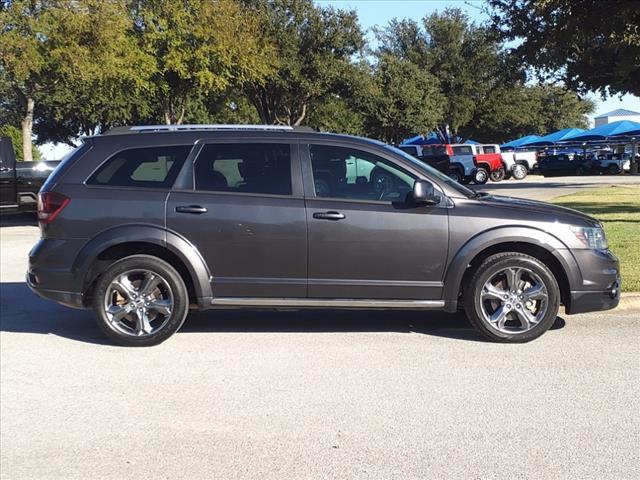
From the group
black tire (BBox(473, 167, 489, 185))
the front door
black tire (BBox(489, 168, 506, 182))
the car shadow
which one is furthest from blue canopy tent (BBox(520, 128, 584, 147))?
the front door

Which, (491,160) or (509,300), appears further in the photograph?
(491,160)

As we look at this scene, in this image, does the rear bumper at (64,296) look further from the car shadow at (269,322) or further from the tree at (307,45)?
the tree at (307,45)

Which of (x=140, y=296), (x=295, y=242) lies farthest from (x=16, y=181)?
(x=295, y=242)

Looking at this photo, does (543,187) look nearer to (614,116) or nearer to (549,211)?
(549,211)

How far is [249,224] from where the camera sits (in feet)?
19.0

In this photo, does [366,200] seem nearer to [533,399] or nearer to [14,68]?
[533,399]

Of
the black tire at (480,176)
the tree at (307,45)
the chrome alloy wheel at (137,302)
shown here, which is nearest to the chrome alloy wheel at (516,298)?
the chrome alloy wheel at (137,302)

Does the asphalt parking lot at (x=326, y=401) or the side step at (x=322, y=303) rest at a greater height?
the side step at (x=322, y=303)

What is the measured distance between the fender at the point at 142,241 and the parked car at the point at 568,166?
39053 millimetres

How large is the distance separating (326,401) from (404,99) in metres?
39.4

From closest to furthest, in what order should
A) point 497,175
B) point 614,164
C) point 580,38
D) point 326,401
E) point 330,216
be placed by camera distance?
point 326,401, point 330,216, point 580,38, point 497,175, point 614,164

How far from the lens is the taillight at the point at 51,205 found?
230 inches

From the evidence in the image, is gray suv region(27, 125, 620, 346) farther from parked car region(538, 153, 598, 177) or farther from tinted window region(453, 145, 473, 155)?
parked car region(538, 153, 598, 177)

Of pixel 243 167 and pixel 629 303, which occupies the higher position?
pixel 243 167
